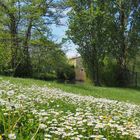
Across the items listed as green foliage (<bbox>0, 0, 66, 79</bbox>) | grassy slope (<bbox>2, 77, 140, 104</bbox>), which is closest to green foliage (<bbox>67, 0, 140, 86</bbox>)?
green foliage (<bbox>0, 0, 66, 79</bbox>)

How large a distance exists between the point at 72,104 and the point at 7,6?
3145cm

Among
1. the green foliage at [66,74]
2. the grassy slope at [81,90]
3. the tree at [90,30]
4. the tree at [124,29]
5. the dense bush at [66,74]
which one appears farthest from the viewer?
the dense bush at [66,74]

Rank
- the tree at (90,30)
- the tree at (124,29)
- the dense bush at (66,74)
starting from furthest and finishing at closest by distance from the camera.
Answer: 1. the dense bush at (66,74)
2. the tree at (124,29)
3. the tree at (90,30)

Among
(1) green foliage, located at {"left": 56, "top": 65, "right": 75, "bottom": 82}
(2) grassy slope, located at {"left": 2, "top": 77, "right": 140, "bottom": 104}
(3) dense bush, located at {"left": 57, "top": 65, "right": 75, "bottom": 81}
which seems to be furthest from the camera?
(3) dense bush, located at {"left": 57, "top": 65, "right": 75, "bottom": 81}

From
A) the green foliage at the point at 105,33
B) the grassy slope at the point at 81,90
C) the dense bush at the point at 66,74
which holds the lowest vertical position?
the grassy slope at the point at 81,90

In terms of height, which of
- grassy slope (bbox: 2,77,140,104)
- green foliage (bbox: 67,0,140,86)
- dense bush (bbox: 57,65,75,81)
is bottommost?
grassy slope (bbox: 2,77,140,104)

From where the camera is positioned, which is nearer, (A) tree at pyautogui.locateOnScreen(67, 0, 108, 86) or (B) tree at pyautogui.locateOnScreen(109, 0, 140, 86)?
(A) tree at pyautogui.locateOnScreen(67, 0, 108, 86)

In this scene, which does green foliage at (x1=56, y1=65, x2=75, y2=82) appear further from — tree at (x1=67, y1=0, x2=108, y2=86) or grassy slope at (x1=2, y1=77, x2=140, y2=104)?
grassy slope at (x1=2, y1=77, x2=140, y2=104)

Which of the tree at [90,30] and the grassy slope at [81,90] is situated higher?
the tree at [90,30]

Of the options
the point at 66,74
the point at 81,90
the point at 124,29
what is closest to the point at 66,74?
the point at 66,74

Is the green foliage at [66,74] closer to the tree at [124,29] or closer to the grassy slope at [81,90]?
the tree at [124,29]

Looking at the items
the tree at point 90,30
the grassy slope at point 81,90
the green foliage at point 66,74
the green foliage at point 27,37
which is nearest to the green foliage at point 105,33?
the tree at point 90,30

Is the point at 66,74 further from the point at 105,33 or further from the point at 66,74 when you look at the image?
the point at 105,33

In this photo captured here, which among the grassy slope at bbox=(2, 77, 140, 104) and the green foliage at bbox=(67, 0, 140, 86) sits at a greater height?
the green foliage at bbox=(67, 0, 140, 86)
